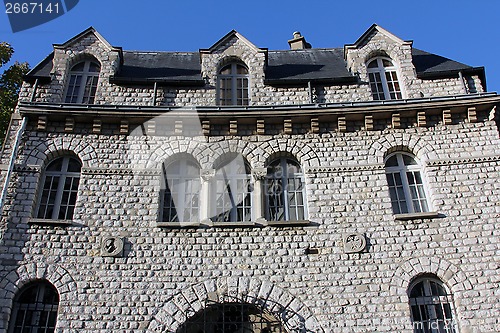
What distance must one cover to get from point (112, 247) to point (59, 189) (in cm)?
226

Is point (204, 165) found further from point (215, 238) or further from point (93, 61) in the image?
point (93, 61)

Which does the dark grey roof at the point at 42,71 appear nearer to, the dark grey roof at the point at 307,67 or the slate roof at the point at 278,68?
the slate roof at the point at 278,68

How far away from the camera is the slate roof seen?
1347cm

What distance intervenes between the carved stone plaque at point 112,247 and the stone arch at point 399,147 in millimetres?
6322

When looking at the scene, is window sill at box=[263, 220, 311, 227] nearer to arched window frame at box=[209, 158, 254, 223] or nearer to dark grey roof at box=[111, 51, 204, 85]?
arched window frame at box=[209, 158, 254, 223]

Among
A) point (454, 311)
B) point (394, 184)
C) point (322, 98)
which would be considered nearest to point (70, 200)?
point (322, 98)

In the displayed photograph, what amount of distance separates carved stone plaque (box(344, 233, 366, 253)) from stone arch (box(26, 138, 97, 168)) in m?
6.49

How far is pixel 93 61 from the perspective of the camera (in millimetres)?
14078

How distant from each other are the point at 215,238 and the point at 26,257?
417 cm

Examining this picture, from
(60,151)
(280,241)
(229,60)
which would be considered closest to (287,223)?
(280,241)

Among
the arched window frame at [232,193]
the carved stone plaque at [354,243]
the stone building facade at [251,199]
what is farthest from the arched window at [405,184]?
the arched window frame at [232,193]

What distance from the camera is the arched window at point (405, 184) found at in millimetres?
11617

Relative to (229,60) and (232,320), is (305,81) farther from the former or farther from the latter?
(232,320)

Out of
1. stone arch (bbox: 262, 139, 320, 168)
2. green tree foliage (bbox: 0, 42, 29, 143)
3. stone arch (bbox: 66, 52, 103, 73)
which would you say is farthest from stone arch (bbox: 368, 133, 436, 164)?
green tree foliage (bbox: 0, 42, 29, 143)
